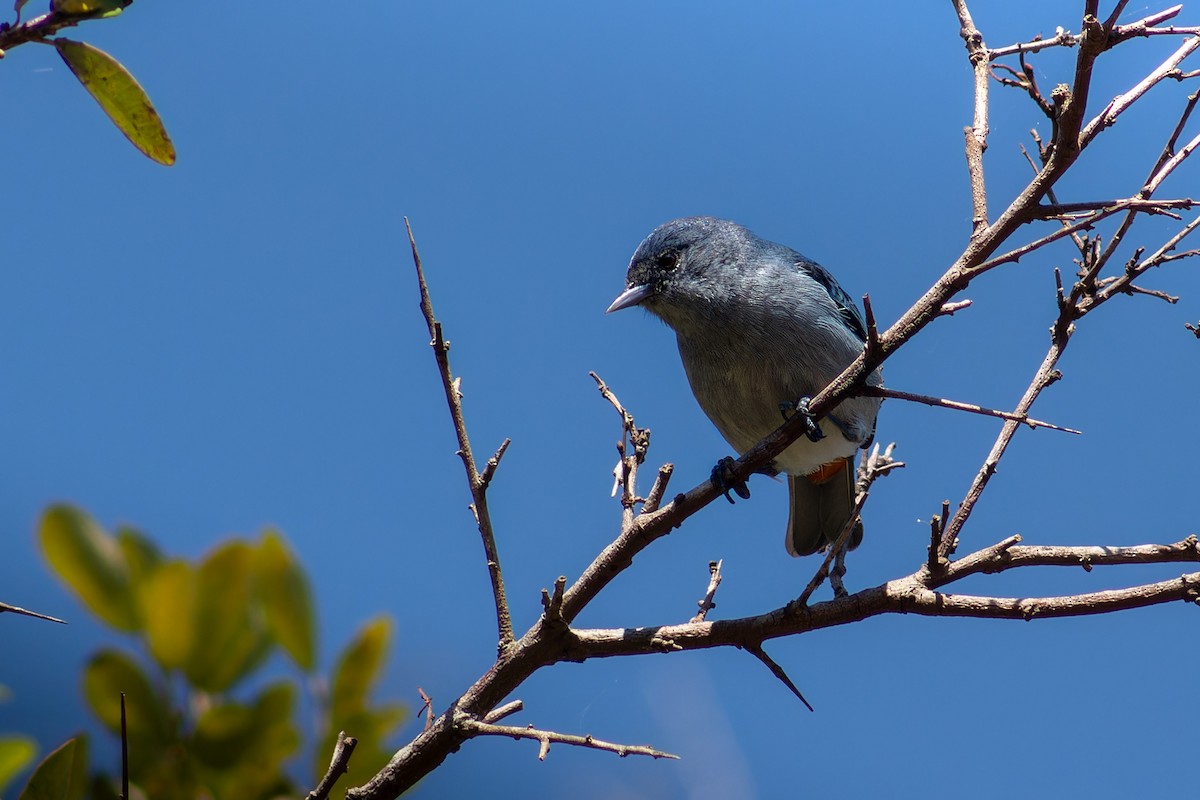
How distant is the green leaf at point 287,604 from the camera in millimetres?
2795

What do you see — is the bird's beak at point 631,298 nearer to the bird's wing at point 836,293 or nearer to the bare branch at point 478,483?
the bird's wing at point 836,293

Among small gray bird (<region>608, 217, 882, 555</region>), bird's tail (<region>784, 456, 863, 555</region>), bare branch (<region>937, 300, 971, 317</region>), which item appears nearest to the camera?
bare branch (<region>937, 300, 971, 317</region>)

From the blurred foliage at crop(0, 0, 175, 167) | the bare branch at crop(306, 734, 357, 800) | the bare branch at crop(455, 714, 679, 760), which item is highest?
the blurred foliage at crop(0, 0, 175, 167)

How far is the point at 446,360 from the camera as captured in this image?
2480 millimetres

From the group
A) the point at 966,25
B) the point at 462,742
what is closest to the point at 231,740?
the point at 462,742

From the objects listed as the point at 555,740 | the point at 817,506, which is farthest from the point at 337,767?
the point at 817,506

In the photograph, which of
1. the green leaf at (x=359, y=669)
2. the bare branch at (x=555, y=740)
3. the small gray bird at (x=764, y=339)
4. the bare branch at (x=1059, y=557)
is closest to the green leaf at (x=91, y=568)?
the green leaf at (x=359, y=669)

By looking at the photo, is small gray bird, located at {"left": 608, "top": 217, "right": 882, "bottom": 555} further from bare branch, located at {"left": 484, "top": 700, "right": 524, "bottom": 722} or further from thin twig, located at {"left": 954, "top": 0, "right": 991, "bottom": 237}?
bare branch, located at {"left": 484, "top": 700, "right": 524, "bottom": 722}

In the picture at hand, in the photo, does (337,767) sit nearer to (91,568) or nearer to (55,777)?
(55,777)

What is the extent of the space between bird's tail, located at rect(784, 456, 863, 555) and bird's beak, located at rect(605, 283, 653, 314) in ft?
3.97

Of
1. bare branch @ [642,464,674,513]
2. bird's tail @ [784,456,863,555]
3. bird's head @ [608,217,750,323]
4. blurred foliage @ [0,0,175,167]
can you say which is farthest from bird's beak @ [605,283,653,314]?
blurred foliage @ [0,0,175,167]

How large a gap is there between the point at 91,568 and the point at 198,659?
38cm

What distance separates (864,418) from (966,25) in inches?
71.5

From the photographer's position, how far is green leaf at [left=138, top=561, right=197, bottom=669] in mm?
2561
